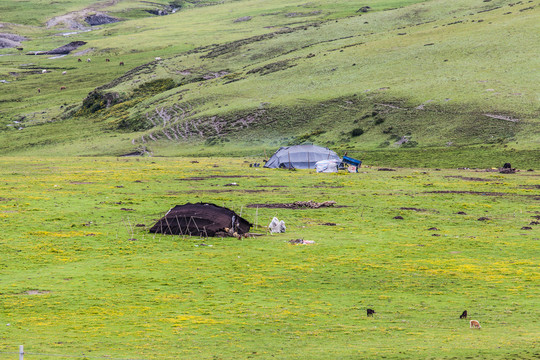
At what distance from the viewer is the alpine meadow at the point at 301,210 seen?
61.6ft

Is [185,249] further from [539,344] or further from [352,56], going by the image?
[352,56]

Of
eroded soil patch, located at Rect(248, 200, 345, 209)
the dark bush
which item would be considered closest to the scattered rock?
eroded soil patch, located at Rect(248, 200, 345, 209)

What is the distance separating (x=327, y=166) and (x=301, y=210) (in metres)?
26.9

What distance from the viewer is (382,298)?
74.9 ft

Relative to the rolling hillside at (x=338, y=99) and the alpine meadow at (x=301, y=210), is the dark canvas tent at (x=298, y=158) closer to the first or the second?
the alpine meadow at (x=301, y=210)

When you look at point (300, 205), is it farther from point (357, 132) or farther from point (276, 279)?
point (357, 132)

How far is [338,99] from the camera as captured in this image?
103 metres

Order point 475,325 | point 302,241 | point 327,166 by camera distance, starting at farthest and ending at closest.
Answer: point 327,166, point 302,241, point 475,325

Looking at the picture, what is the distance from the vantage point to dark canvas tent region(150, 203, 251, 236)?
34.5m

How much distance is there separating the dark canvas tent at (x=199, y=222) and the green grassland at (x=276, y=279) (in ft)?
2.52

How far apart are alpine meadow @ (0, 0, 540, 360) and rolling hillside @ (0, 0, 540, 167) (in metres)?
0.51

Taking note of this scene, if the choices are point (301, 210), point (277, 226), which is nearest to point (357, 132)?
point (301, 210)

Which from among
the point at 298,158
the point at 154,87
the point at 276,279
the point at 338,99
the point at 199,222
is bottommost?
the point at 298,158

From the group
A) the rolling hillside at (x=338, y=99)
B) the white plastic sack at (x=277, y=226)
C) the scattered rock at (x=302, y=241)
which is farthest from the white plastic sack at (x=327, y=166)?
the scattered rock at (x=302, y=241)
